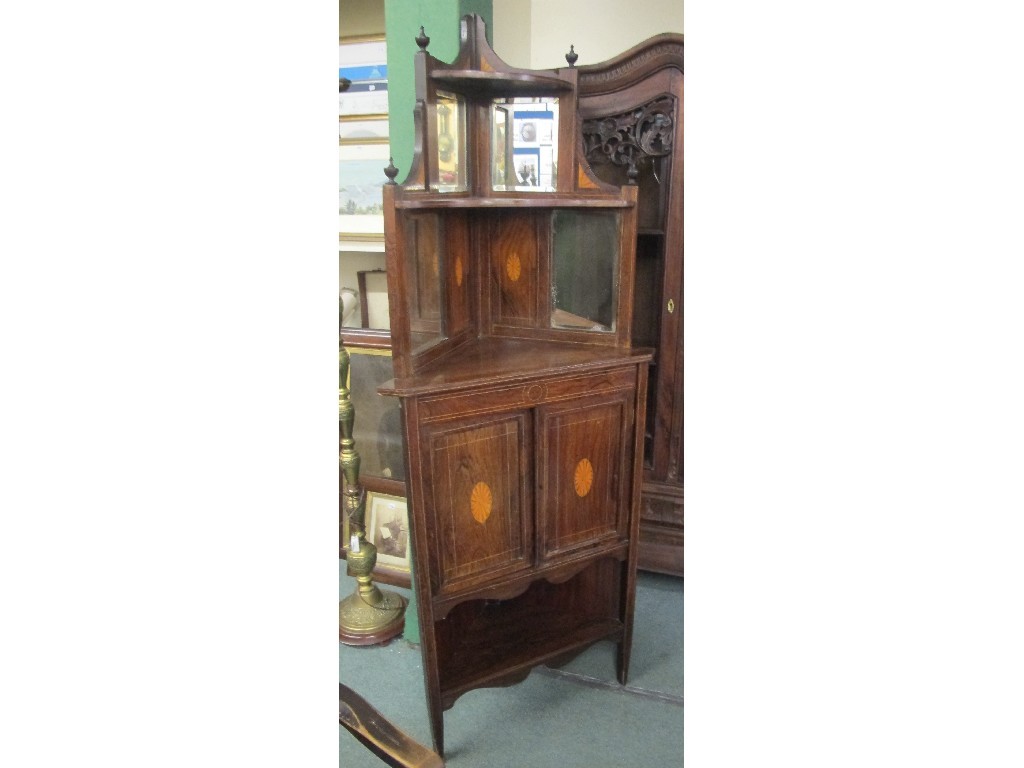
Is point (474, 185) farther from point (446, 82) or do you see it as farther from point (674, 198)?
point (674, 198)

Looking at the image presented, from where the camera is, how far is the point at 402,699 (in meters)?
2.16

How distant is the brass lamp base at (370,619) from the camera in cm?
243

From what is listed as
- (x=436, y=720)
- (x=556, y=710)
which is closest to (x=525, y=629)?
(x=556, y=710)

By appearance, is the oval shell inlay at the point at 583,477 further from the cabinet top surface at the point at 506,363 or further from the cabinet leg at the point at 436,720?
the cabinet leg at the point at 436,720

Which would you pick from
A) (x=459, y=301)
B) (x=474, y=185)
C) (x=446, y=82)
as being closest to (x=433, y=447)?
(x=459, y=301)

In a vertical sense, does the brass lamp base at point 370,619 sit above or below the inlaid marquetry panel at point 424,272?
below

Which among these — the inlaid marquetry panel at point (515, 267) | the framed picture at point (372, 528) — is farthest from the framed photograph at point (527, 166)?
the framed picture at point (372, 528)

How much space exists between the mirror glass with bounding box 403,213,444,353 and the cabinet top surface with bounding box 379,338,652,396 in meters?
0.08

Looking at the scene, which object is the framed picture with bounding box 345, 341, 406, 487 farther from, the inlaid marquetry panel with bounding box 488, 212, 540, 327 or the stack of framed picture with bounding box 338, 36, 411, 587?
the inlaid marquetry panel with bounding box 488, 212, 540, 327

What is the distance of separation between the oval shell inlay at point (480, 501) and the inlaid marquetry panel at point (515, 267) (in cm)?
54

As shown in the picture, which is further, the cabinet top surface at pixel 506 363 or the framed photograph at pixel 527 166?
the framed photograph at pixel 527 166

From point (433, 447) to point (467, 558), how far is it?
31 cm

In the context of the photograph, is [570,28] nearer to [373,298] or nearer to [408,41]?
[408,41]

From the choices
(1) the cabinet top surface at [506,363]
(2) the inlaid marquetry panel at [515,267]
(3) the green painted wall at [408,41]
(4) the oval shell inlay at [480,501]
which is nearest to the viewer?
(1) the cabinet top surface at [506,363]
